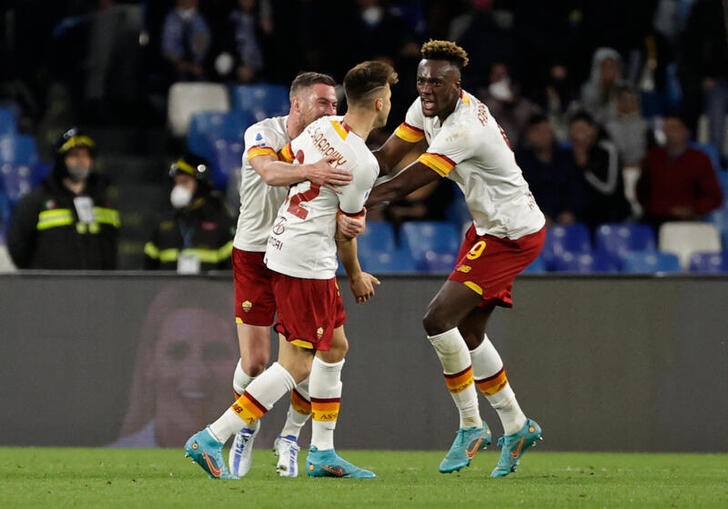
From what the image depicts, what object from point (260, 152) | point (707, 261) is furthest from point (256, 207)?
point (707, 261)

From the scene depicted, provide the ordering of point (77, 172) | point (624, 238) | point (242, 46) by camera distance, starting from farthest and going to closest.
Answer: point (242, 46) → point (624, 238) → point (77, 172)

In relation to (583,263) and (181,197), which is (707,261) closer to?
(583,263)

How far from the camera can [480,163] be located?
8.77 m

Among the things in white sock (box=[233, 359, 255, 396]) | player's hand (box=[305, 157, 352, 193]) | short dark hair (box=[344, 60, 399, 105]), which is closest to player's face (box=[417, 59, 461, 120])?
short dark hair (box=[344, 60, 399, 105])

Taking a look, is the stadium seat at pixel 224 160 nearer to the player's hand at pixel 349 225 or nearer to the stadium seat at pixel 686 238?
the stadium seat at pixel 686 238

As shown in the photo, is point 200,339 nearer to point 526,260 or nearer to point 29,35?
point 526,260

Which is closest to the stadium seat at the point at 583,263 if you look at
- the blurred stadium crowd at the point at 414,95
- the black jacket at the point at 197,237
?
the blurred stadium crowd at the point at 414,95

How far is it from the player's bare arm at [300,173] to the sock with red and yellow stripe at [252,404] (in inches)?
38.7

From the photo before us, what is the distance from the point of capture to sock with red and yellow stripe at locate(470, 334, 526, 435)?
906 cm

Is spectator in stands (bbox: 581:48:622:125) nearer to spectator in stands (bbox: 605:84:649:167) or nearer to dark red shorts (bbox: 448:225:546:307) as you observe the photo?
spectator in stands (bbox: 605:84:649:167)

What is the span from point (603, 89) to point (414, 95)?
204 cm

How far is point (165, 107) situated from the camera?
1667 cm

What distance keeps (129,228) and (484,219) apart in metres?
6.81

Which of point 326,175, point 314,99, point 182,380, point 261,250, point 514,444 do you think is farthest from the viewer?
point 182,380
